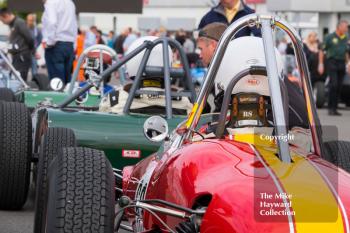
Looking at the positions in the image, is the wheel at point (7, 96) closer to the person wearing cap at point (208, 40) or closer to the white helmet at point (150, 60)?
the white helmet at point (150, 60)

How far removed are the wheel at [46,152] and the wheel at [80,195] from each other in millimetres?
586

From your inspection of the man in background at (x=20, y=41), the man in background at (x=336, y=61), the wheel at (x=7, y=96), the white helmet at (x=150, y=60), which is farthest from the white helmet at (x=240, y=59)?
the man in background at (x=336, y=61)

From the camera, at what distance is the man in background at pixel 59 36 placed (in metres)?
13.1

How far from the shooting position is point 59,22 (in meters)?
13.3

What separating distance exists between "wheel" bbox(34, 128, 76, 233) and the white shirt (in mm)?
6761

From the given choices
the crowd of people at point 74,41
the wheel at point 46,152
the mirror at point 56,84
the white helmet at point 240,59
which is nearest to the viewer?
the wheel at point 46,152

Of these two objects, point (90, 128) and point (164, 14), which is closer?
point (90, 128)

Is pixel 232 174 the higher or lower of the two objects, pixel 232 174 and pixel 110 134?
the higher

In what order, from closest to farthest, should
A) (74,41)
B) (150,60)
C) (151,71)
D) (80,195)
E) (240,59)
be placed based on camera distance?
(80,195)
(240,59)
(151,71)
(150,60)
(74,41)

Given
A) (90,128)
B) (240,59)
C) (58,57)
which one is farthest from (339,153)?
(58,57)

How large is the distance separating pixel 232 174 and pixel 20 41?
12.7m

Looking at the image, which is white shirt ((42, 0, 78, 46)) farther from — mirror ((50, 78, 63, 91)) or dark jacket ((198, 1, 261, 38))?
dark jacket ((198, 1, 261, 38))

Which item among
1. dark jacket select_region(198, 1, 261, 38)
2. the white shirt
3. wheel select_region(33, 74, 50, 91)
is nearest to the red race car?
dark jacket select_region(198, 1, 261, 38)

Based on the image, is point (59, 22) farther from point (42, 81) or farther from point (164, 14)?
point (164, 14)
